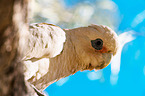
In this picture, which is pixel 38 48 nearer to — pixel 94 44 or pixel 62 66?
pixel 62 66

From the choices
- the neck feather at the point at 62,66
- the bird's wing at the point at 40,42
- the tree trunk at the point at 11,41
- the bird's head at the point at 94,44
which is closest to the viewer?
the tree trunk at the point at 11,41

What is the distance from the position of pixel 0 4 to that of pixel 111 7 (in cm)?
311

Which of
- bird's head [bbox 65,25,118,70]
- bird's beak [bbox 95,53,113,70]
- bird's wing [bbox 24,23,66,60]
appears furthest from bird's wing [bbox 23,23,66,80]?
bird's beak [bbox 95,53,113,70]

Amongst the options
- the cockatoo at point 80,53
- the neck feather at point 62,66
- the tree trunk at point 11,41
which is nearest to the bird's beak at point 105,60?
the cockatoo at point 80,53

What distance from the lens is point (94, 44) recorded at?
143 centimetres

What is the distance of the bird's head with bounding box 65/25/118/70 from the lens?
4.56 feet

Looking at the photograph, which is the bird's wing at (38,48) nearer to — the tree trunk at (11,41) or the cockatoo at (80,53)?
the cockatoo at (80,53)

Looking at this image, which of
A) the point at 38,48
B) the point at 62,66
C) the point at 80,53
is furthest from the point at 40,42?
the point at 80,53

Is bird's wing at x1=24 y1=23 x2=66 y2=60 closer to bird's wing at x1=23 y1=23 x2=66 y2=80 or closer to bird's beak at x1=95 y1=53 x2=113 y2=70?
bird's wing at x1=23 y1=23 x2=66 y2=80

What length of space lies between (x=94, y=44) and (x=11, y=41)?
1222mm

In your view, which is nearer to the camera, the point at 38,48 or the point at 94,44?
the point at 38,48

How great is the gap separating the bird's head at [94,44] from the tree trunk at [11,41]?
1104 mm

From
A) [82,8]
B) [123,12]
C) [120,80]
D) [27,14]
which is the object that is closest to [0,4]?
[27,14]

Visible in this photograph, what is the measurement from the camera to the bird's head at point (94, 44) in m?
1.39
